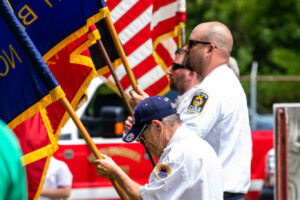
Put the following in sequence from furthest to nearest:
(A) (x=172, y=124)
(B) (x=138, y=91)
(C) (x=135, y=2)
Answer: (C) (x=135, y=2)
(B) (x=138, y=91)
(A) (x=172, y=124)

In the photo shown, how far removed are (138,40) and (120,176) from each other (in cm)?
270

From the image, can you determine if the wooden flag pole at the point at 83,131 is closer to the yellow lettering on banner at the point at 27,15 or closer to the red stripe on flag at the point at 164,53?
the yellow lettering on banner at the point at 27,15

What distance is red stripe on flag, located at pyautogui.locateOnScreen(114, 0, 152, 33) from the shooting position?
226 inches

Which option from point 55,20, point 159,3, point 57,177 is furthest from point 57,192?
point 55,20

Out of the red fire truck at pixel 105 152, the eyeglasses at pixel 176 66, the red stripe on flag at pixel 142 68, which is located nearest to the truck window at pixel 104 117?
the red fire truck at pixel 105 152

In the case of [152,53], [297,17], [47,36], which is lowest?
[297,17]

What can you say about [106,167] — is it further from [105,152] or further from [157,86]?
[105,152]

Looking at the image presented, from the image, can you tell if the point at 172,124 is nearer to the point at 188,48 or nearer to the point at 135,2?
the point at 188,48

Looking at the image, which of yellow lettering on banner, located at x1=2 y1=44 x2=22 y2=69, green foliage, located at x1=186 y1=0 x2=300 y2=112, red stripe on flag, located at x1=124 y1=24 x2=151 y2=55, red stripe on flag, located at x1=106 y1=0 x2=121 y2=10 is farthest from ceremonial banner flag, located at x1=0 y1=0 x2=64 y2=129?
green foliage, located at x1=186 y1=0 x2=300 y2=112

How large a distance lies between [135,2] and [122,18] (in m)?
0.18

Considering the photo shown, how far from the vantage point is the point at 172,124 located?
3.30 meters

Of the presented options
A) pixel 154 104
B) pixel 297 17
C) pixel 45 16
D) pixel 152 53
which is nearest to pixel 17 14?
pixel 45 16

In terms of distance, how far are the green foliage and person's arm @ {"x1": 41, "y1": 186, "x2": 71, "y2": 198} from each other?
18870 mm

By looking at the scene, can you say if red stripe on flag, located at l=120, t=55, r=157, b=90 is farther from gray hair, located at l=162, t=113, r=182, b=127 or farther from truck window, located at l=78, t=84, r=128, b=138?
gray hair, located at l=162, t=113, r=182, b=127
